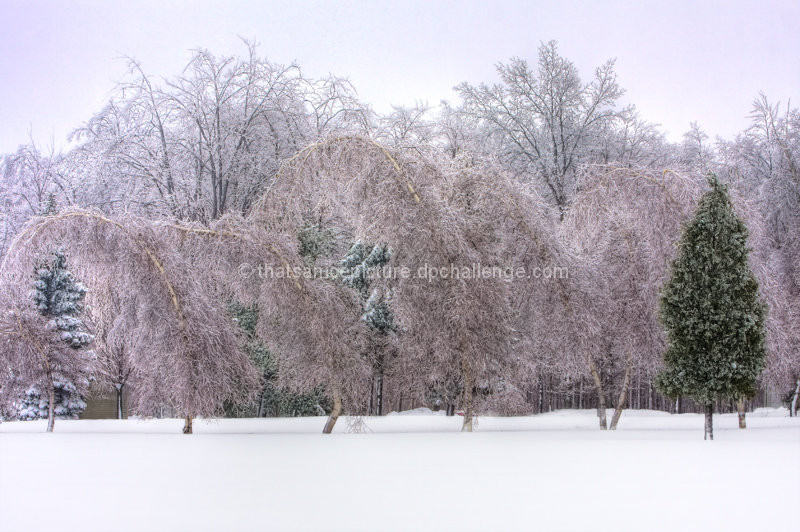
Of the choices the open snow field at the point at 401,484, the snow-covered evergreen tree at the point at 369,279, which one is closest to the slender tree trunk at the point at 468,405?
the open snow field at the point at 401,484

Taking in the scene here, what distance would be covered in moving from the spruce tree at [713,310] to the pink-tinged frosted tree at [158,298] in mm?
6460

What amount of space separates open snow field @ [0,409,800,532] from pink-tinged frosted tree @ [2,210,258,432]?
3.07ft

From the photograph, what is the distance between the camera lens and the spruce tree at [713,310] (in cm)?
939

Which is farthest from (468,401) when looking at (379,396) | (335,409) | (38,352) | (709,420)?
(379,396)

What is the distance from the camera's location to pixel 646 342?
11.6 metres

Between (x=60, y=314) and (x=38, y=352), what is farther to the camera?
(x=60, y=314)

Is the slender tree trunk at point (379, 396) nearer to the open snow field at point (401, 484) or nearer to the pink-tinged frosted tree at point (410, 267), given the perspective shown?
the pink-tinged frosted tree at point (410, 267)

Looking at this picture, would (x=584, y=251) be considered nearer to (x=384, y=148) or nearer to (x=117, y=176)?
(x=384, y=148)

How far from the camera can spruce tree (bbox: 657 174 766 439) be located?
30.8ft

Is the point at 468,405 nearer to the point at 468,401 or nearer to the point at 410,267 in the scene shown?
the point at 468,401

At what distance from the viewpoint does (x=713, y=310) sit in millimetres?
9406

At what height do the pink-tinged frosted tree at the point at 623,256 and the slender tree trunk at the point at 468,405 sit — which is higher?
the pink-tinged frosted tree at the point at 623,256

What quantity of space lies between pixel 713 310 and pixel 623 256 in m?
2.59

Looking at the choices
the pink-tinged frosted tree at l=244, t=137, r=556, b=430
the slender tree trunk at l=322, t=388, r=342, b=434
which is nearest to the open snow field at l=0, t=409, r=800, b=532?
the slender tree trunk at l=322, t=388, r=342, b=434
